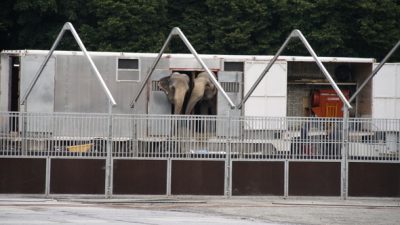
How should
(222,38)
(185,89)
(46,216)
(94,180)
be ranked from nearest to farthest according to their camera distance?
(46,216) → (94,180) → (185,89) → (222,38)

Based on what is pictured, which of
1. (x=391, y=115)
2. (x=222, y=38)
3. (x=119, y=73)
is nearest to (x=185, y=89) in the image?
(x=119, y=73)

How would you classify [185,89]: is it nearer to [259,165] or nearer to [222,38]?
[259,165]

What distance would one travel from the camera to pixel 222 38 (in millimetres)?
46219

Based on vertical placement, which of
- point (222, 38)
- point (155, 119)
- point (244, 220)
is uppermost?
point (222, 38)

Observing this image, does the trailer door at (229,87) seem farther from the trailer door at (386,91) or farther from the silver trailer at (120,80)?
the trailer door at (386,91)

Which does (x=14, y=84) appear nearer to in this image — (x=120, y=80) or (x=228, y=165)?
(x=120, y=80)

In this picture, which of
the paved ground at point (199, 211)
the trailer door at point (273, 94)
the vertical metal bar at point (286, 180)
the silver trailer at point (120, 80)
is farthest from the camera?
the trailer door at point (273, 94)

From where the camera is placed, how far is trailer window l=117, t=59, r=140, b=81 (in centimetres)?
3331

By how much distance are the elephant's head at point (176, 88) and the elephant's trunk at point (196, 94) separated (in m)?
0.31

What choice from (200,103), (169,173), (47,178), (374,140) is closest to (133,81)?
(200,103)

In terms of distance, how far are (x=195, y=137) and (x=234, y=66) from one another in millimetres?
6714

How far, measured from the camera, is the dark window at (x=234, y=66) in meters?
33.8

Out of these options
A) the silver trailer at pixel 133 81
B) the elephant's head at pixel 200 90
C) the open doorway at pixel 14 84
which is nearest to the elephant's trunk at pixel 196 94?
the elephant's head at pixel 200 90

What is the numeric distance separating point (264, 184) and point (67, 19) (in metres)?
21.8
